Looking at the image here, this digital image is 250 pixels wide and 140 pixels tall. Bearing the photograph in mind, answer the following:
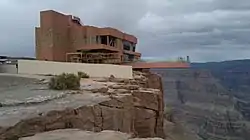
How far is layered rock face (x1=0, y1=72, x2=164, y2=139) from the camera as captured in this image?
10.8 m

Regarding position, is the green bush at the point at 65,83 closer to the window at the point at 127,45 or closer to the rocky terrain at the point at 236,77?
the window at the point at 127,45

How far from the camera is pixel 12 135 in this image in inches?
391

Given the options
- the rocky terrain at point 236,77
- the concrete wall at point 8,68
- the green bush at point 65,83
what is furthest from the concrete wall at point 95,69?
the rocky terrain at point 236,77

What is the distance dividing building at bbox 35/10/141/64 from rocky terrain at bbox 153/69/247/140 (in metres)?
60.0

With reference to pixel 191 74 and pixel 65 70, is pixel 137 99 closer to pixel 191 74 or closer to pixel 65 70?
pixel 65 70

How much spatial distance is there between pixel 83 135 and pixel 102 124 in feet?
17.7

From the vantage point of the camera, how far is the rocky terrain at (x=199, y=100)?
10612 cm

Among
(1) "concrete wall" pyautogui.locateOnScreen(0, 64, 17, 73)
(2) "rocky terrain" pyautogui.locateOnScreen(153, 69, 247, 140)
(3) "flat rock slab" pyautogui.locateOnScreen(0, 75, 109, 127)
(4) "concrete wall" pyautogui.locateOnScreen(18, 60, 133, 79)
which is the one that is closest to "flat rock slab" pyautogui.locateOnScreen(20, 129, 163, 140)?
(3) "flat rock slab" pyautogui.locateOnScreen(0, 75, 109, 127)

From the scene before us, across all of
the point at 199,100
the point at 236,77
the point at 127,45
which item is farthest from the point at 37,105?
the point at 236,77

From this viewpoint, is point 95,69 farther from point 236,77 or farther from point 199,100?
point 236,77

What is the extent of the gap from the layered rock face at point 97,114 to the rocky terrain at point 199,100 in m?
80.2

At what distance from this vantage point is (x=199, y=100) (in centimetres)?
13225

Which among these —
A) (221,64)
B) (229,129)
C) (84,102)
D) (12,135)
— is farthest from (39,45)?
(221,64)

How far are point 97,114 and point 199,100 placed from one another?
398 ft
